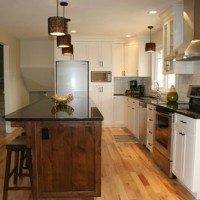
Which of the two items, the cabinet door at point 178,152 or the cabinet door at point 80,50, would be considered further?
the cabinet door at point 80,50

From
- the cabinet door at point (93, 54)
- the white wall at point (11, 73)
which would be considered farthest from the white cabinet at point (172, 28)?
the white wall at point (11, 73)

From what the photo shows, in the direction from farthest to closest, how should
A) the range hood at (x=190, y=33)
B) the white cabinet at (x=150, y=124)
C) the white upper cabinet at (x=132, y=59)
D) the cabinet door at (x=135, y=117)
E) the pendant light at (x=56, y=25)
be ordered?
the white upper cabinet at (x=132, y=59)
the cabinet door at (x=135, y=117)
the white cabinet at (x=150, y=124)
the range hood at (x=190, y=33)
the pendant light at (x=56, y=25)

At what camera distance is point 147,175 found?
3.41m

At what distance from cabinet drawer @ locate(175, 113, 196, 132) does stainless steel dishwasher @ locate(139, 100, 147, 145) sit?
1477 mm

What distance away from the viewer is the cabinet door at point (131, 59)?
6.53 meters

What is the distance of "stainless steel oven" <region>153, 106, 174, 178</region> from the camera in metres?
3.22

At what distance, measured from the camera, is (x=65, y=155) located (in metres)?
2.50

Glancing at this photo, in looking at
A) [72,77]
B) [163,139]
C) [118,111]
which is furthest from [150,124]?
[72,77]

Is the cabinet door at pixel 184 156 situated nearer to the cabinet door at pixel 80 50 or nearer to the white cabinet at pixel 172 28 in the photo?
the white cabinet at pixel 172 28

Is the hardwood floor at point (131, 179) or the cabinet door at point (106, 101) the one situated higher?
the cabinet door at point (106, 101)

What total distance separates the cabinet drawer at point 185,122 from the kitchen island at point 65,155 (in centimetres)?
102

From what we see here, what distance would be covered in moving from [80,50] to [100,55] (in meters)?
0.56

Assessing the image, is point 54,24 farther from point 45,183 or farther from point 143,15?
point 143,15

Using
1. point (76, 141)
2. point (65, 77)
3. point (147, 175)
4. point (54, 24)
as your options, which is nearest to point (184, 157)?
point (147, 175)
